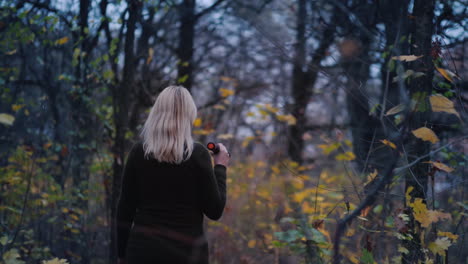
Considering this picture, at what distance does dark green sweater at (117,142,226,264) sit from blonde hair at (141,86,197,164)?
55 mm

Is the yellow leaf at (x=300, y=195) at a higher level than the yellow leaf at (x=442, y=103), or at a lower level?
lower

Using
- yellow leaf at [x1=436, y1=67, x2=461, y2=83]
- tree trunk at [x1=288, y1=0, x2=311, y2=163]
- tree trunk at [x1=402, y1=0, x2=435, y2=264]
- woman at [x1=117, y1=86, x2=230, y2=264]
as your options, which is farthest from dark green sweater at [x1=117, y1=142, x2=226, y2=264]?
tree trunk at [x1=288, y1=0, x2=311, y2=163]

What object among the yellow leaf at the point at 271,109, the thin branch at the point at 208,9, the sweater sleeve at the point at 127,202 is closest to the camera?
the sweater sleeve at the point at 127,202

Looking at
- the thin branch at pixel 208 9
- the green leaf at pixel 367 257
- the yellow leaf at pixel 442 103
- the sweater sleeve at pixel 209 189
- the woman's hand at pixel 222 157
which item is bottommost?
the green leaf at pixel 367 257

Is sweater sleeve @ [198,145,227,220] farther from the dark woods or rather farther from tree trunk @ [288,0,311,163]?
tree trunk @ [288,0,311,163]

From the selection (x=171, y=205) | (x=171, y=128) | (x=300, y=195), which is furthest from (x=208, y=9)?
(x=171, y=205)

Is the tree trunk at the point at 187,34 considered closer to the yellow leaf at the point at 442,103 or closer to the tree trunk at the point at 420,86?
the tree trunk at the point at 420,86

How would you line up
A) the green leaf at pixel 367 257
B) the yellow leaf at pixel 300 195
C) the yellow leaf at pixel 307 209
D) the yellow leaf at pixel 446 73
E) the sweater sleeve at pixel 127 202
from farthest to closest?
1. the yellow leaf at pixel 307 209
2. the yellow leaf at pixel 300 195
3. the green leaf at pixel 367 257
4. the yellow leaf at pixel 446 73
5. the sweater sleeve at pixel 127 202

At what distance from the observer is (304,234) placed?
3.07m

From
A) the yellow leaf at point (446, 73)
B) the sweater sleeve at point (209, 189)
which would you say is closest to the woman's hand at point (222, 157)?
the sweater sleeve at point (209, 189)

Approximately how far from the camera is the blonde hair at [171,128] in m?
2.10

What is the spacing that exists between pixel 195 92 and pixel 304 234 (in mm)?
5400

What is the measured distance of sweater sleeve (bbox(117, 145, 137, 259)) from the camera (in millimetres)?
2199

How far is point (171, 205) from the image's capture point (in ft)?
6.95
